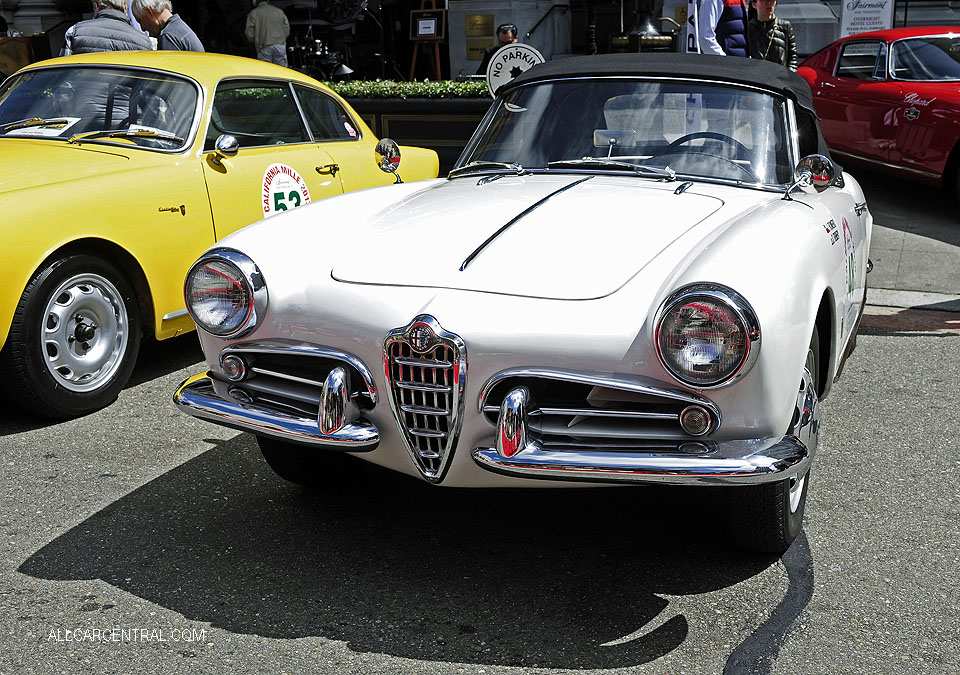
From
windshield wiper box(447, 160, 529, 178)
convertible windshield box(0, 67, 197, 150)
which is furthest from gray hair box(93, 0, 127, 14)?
windshield wiper box(447, 160, 529, 178)

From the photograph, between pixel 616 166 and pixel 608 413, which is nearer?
pixel 608 413

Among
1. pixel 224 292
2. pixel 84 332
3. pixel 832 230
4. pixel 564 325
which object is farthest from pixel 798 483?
pixel 84 332

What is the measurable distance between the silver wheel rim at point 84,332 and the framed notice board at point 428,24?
48.0ft

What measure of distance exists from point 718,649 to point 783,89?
2.36m

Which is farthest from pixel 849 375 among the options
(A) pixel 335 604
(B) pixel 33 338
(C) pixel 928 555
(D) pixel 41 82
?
(D) pixel 41 82

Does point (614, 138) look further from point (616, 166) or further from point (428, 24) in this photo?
point (428, 24)

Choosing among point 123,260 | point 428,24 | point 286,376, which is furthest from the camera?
point 428,24

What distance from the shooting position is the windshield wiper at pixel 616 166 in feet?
13.0

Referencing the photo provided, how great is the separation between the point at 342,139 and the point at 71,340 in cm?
238

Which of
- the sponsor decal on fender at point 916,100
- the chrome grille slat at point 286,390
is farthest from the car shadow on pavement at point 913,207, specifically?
the chrome grille slat at point 286,390

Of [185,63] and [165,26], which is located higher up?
[165,26]

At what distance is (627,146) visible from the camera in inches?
163

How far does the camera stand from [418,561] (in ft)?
10.8

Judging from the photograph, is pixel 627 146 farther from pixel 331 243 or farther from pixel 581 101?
pixel 331 243
